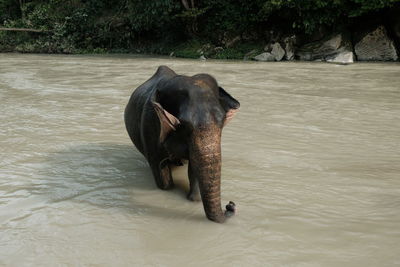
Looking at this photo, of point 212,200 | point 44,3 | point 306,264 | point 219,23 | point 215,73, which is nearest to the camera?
point 306,264

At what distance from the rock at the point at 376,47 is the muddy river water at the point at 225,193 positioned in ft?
36.9

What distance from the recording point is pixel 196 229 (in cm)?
377

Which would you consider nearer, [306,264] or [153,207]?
[306,264]

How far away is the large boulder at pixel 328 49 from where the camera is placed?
20359 millimetres

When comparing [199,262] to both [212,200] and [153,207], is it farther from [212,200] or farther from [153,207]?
[153,207]

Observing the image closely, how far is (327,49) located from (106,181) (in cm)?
1796

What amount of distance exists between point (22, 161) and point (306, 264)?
4.09m

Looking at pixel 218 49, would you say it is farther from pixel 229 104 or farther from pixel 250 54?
pixel 229 104

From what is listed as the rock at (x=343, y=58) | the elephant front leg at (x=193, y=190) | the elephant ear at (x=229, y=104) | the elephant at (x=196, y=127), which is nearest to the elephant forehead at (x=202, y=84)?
the elephant at (x=196, y=127)

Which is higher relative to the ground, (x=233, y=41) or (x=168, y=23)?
(x=168, y=23)

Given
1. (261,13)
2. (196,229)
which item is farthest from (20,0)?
(196,229)

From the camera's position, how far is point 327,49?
20.8 meters

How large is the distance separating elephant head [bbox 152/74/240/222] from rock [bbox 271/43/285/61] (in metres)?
17.9

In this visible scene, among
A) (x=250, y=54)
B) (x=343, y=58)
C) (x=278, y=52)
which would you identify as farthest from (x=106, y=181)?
(x=250, y=54)
